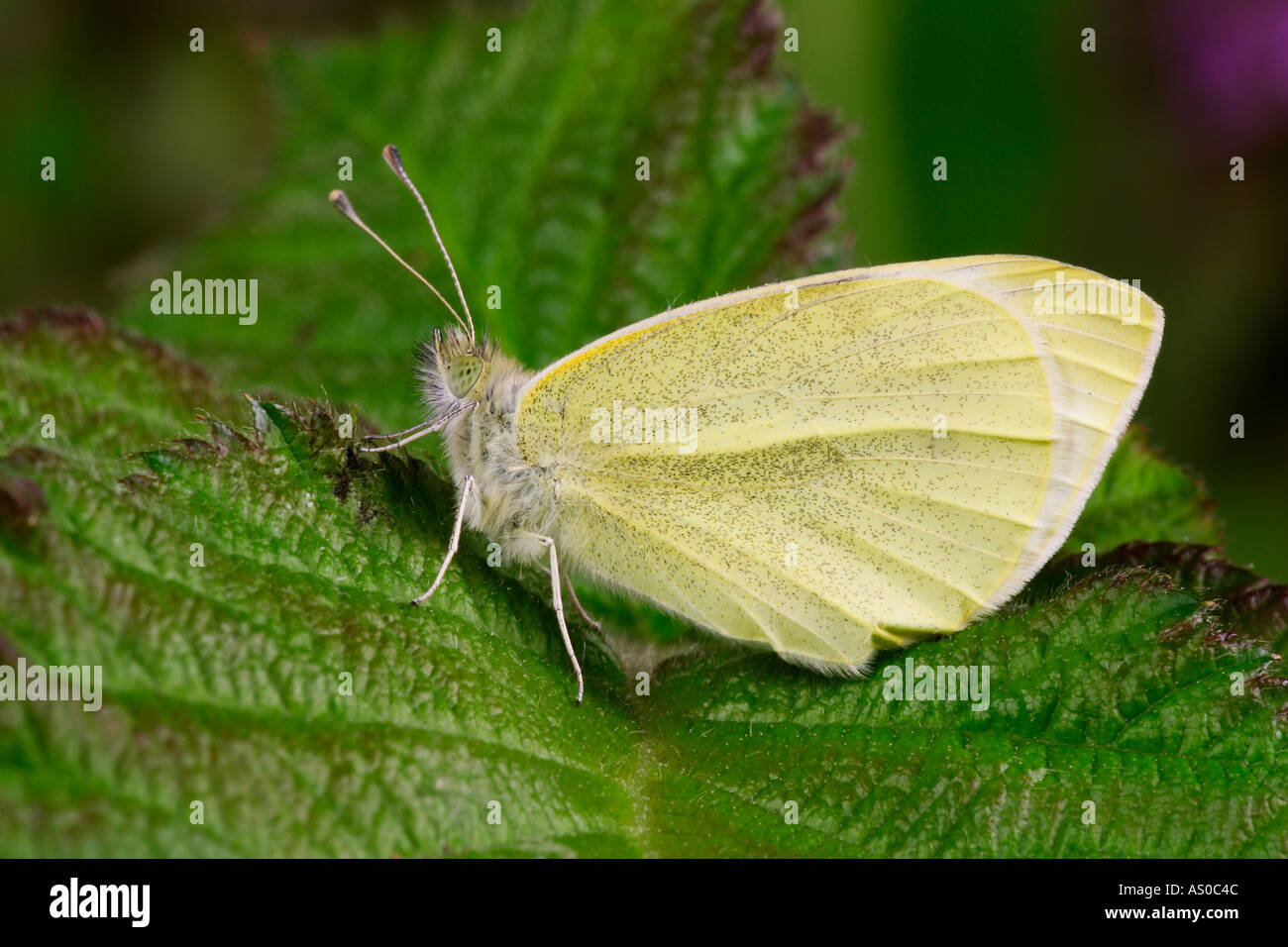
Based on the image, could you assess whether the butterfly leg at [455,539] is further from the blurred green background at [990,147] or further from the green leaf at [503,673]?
the blurred green background at [990,147]

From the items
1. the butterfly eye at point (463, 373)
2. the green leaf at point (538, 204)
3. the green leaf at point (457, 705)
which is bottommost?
the green leaf at point (457, 705)

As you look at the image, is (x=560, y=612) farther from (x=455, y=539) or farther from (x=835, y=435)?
(x=835, y=435)

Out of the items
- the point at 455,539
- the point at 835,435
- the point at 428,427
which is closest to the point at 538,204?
the point at 428,427

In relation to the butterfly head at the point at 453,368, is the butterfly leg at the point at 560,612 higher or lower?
lower

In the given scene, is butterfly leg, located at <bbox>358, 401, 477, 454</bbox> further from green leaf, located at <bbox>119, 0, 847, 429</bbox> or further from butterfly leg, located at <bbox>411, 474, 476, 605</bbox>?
green leaf, located at <bbox>119, 0, 847, 429</bbox>

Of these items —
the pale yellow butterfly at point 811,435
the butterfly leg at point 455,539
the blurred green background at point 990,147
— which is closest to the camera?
the butterfly leg at point 455,539

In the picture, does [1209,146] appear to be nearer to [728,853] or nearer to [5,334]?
[728,853]

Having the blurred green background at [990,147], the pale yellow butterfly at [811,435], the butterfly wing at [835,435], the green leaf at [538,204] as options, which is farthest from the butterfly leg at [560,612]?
the blurred green background at [990,147]
